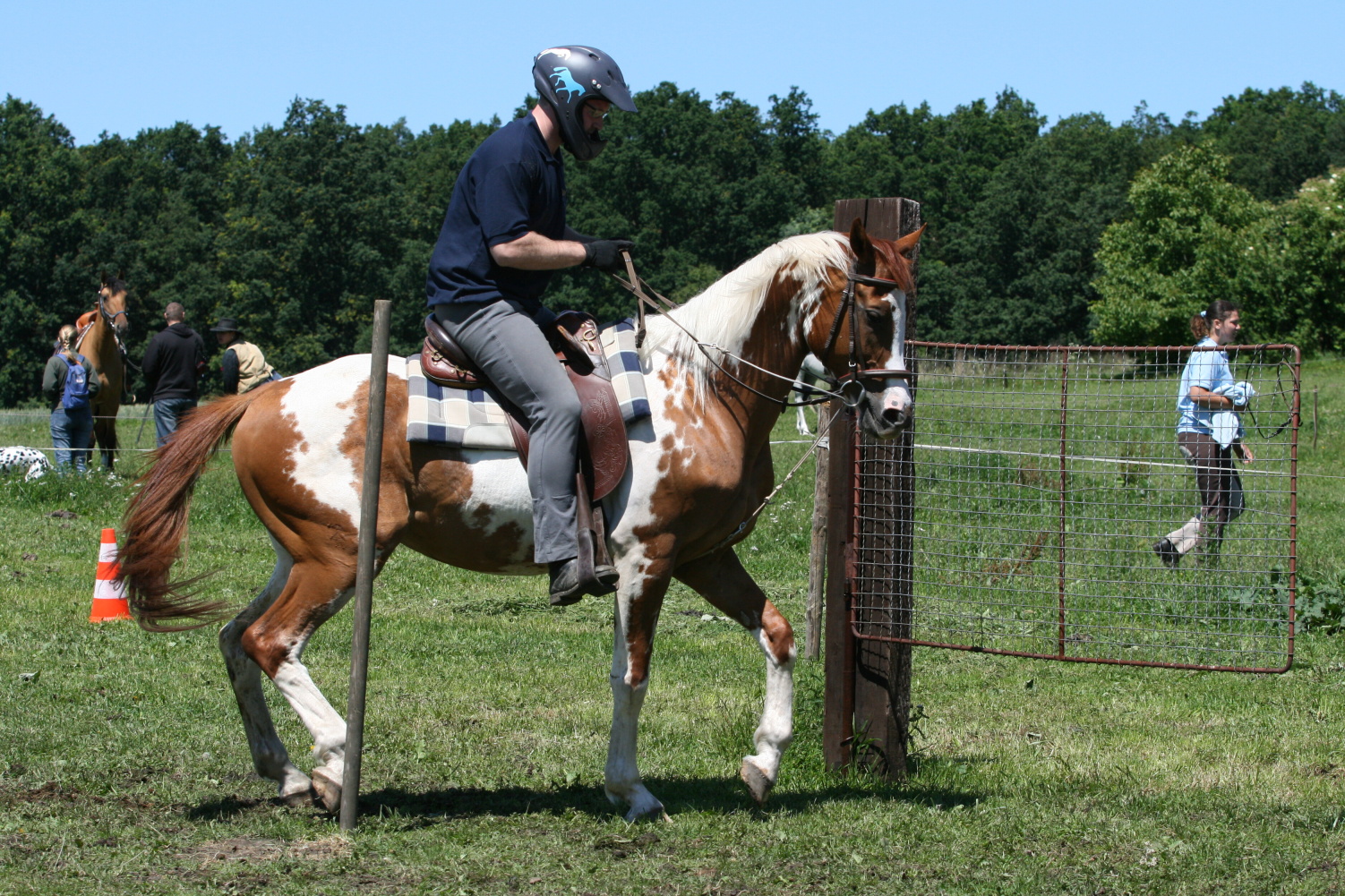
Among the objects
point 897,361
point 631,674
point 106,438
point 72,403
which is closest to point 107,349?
point 72,403

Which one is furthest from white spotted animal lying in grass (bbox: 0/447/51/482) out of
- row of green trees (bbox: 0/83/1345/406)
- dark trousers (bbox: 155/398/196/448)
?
row of green trees (bbox: 0/83/1345/406)

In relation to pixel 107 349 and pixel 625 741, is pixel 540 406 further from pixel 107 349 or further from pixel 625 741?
pixel 107 349

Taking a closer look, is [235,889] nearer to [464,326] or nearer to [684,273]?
[464,326]

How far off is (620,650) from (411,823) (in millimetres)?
A: 1086

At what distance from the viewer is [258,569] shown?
36.8ft

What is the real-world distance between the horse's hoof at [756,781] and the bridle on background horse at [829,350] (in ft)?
5.09

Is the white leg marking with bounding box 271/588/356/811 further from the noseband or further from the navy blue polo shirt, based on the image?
the noseband

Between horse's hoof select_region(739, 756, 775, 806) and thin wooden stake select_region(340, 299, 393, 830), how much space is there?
161cm

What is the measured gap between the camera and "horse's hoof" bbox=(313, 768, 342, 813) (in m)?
4.86

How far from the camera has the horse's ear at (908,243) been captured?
17.2 feet

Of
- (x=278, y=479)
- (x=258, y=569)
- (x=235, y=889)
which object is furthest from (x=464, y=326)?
(x=258, y=569)

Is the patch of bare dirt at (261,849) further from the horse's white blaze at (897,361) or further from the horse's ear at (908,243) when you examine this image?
the horse's ear at (908,243)

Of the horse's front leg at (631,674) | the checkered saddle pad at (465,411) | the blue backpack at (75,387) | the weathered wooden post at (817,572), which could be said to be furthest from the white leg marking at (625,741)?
the blue backpack at (75,387)

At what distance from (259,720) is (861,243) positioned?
3.19 m
